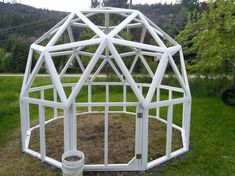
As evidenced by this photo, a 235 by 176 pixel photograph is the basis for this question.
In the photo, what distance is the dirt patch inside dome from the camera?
6.01 metres

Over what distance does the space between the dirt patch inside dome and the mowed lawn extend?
0.54 meters

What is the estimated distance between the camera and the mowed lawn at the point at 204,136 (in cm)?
551

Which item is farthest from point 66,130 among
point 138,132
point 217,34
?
point 217,34

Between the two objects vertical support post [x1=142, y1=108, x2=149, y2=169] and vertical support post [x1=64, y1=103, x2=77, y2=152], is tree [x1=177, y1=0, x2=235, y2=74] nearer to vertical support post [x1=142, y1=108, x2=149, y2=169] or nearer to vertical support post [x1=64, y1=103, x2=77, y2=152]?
vertical support post [x1=142, y1=108, x2=149, y2=169]

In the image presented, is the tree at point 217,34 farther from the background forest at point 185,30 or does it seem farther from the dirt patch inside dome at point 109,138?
the dirt patch inside dome at point 109,138

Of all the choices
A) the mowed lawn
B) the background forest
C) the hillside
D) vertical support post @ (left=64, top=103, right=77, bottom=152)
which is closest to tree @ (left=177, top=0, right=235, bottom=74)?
the background forest

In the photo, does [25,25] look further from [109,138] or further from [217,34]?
[109,138]

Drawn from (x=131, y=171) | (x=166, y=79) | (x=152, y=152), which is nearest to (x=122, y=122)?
(x=152, y=152)

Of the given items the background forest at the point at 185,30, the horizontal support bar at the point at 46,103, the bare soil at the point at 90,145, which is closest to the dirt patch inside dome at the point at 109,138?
the bare soil at the point at 90,145

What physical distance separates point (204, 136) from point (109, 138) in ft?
8.98

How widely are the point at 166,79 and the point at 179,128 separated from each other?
6.37 metres

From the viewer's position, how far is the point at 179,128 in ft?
25.6

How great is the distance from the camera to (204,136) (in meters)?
7.41

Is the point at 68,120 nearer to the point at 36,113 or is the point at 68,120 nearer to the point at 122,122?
the point at 122,122
